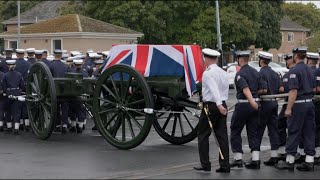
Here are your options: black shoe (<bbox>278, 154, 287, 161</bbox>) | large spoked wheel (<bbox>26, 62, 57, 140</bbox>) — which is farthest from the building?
black shoe (<bbox>278, 154, 287, 161</bbox>)

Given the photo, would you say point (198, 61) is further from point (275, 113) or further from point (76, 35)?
point (76, 35)

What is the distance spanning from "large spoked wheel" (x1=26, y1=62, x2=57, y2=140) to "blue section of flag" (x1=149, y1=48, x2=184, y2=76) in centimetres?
229

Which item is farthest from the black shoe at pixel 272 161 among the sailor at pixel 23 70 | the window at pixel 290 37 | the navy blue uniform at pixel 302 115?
the window at pixel 290 37

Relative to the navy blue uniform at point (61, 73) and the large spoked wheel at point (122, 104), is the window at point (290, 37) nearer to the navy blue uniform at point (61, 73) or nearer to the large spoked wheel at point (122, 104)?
the navy blue uniform at point (61, 73)

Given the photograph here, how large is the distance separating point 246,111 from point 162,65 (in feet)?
8.59

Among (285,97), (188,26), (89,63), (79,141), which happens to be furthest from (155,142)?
(188,26)

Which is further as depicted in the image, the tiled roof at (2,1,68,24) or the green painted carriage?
the tiled roof at (2,1,68,24)

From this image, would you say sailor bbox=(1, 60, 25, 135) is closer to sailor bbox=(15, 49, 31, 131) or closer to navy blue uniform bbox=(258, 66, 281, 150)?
sailor bbox=(15, 49, 31, 131)

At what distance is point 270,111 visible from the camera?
10344mm

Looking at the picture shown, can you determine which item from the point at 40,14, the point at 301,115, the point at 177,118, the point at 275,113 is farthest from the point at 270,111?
the point at 40,14

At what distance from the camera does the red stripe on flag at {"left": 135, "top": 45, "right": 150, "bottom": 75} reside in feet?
40.2

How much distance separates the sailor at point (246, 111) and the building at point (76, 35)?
1076 inches

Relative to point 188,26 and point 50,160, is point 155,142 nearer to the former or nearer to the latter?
point 50,160

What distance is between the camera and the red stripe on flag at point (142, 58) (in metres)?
12.2
